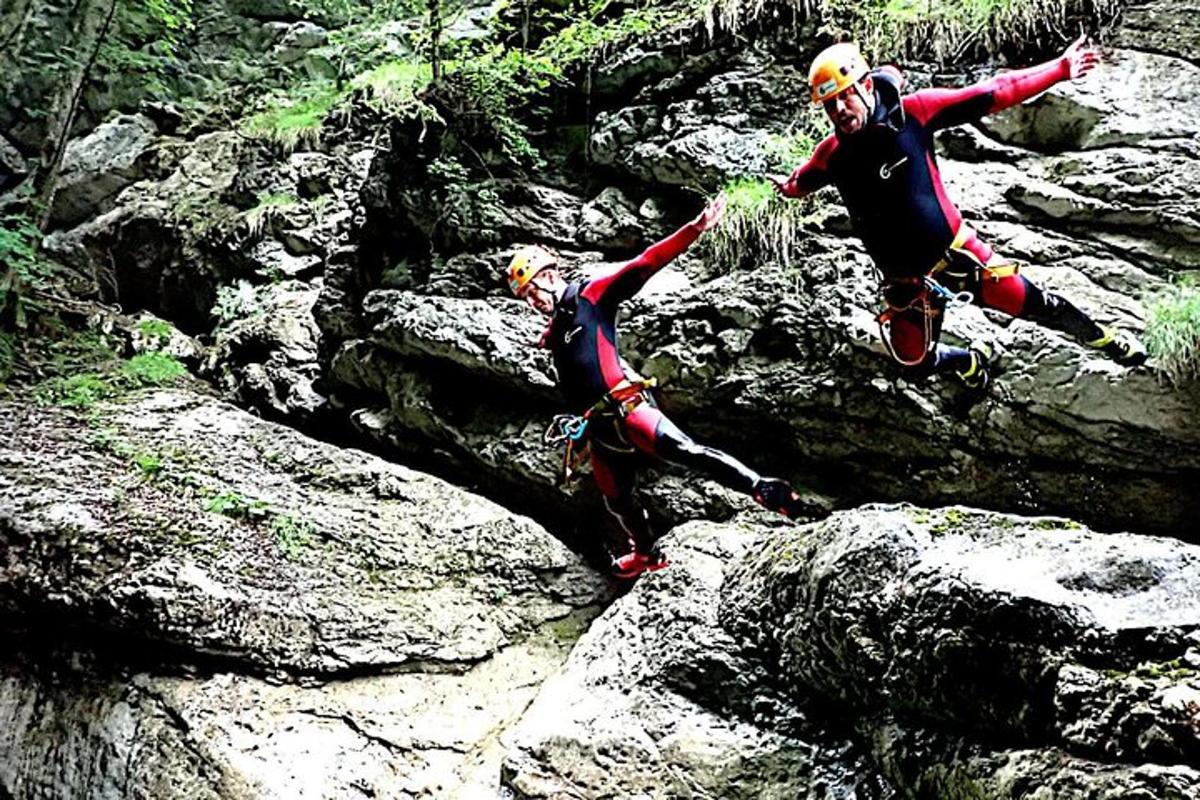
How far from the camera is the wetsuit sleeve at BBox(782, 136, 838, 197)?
14.4 feet

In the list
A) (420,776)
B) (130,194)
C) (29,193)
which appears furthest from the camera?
(130,194)

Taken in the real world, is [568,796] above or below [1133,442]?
below

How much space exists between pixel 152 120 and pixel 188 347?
5453mm

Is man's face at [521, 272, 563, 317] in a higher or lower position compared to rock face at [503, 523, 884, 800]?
higher

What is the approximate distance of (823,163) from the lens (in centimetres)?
441

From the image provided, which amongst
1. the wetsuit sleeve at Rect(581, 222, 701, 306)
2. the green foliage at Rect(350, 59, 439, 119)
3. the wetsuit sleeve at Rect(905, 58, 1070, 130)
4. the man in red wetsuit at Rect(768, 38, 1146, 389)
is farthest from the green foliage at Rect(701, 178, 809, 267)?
the green foliage at Rect(350, 59, 439, 119)

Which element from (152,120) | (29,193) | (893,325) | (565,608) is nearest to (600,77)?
(893,325)

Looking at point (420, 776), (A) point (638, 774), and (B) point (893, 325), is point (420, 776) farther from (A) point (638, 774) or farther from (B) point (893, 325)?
(B) point (893, 325)

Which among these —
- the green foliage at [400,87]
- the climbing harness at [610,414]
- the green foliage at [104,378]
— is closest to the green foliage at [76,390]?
the green foliage at [104,378]

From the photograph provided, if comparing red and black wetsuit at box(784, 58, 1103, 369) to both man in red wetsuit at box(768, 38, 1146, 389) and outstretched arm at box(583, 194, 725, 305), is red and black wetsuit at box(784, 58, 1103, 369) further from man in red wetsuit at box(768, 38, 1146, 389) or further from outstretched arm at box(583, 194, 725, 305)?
outstretched arm at box(583, 194, 725, 305)

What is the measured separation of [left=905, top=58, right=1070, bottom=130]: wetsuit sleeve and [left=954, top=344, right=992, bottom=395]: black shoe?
1.23 m

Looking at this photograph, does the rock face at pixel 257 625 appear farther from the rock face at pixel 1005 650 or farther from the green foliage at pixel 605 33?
the green foliage at pixel 605 33

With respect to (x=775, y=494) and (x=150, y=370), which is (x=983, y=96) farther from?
(x=150, y=370)

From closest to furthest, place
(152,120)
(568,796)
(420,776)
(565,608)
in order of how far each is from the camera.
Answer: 1. (568,796)
2. (420,776)
3. (565,608)
4. (152,120)
